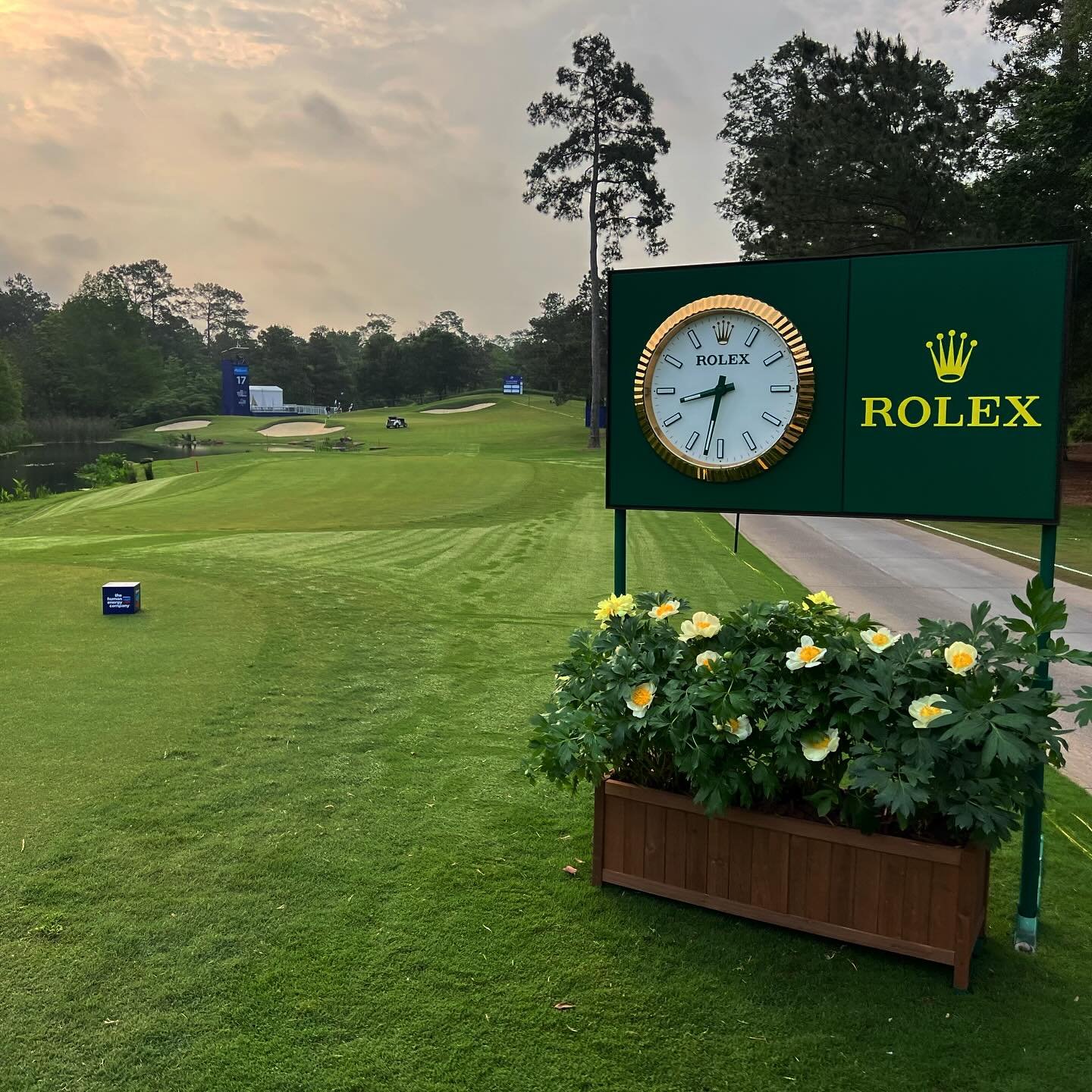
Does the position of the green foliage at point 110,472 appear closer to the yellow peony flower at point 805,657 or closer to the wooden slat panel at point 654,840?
the wooden slat panel at point 654,840

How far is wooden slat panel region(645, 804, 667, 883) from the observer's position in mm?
4059

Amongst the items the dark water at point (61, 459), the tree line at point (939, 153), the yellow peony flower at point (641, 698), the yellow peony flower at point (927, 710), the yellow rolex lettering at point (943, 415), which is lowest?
the dark water at point (61, 459)

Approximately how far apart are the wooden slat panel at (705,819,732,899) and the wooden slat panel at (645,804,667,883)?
0.23 meters

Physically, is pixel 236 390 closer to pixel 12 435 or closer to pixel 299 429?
pixel 299 429

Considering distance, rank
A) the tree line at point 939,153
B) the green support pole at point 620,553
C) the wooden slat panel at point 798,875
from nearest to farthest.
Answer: the wooden slat panel at point 798,875 < the green support pole at point 620,553 < the tree line at point 939,153

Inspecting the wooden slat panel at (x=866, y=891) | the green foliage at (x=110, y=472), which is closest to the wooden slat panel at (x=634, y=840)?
the wooden slat panel at (x=866, y=891)

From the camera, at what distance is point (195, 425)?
82.5 meters

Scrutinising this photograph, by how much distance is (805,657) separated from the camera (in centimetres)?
361

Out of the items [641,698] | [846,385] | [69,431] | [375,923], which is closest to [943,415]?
[846,385]

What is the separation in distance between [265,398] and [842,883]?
9718cm

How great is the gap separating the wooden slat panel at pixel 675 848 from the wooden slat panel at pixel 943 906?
3.50ft

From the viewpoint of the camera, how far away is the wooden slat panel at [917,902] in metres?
3.52

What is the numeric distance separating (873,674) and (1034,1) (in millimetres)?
35788

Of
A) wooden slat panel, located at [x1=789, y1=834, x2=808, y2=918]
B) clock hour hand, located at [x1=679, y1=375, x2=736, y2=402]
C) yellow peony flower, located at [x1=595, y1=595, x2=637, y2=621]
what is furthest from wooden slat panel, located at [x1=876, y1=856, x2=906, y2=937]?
clock hour hand, located at [x1=679, y1=375, x2=736, y2=402]
